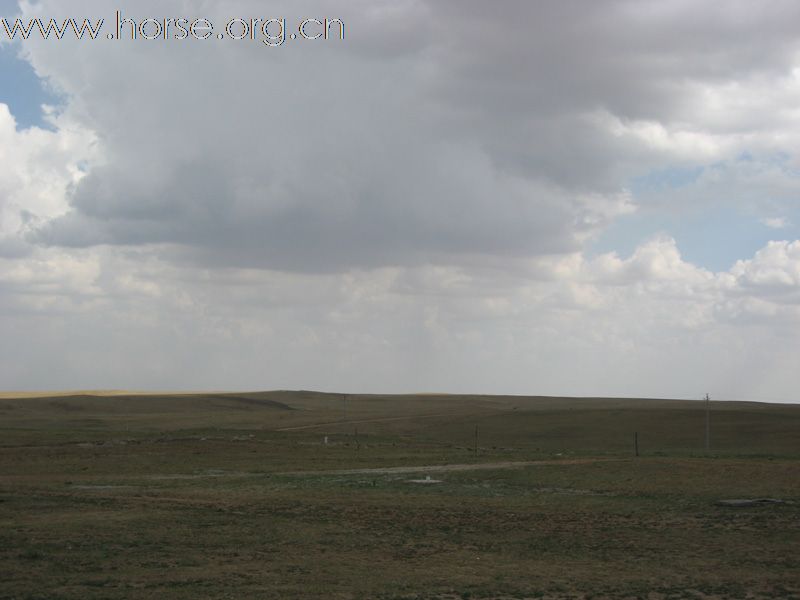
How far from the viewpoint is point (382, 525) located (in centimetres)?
2545

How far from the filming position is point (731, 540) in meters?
23.1

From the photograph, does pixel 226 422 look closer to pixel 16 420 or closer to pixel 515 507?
pixel 16 420

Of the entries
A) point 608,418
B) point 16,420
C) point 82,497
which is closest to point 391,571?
point 82,497

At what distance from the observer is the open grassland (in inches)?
685

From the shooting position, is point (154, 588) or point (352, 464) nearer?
point (154, 588)

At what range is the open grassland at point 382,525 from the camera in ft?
57.1

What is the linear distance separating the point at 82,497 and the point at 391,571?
15758mm

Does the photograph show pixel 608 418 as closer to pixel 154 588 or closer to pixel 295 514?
pixel 295 514

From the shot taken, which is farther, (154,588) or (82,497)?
(82,497)

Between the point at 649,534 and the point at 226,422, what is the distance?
7602cm

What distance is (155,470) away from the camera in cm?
4409

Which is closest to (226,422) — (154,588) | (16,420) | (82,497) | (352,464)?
(16,420)

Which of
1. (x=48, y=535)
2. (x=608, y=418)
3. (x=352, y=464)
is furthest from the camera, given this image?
(x=608, y=418)

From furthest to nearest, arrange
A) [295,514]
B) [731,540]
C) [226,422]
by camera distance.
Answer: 1. [226,422]
2. [295,514]
3. [731,540]
